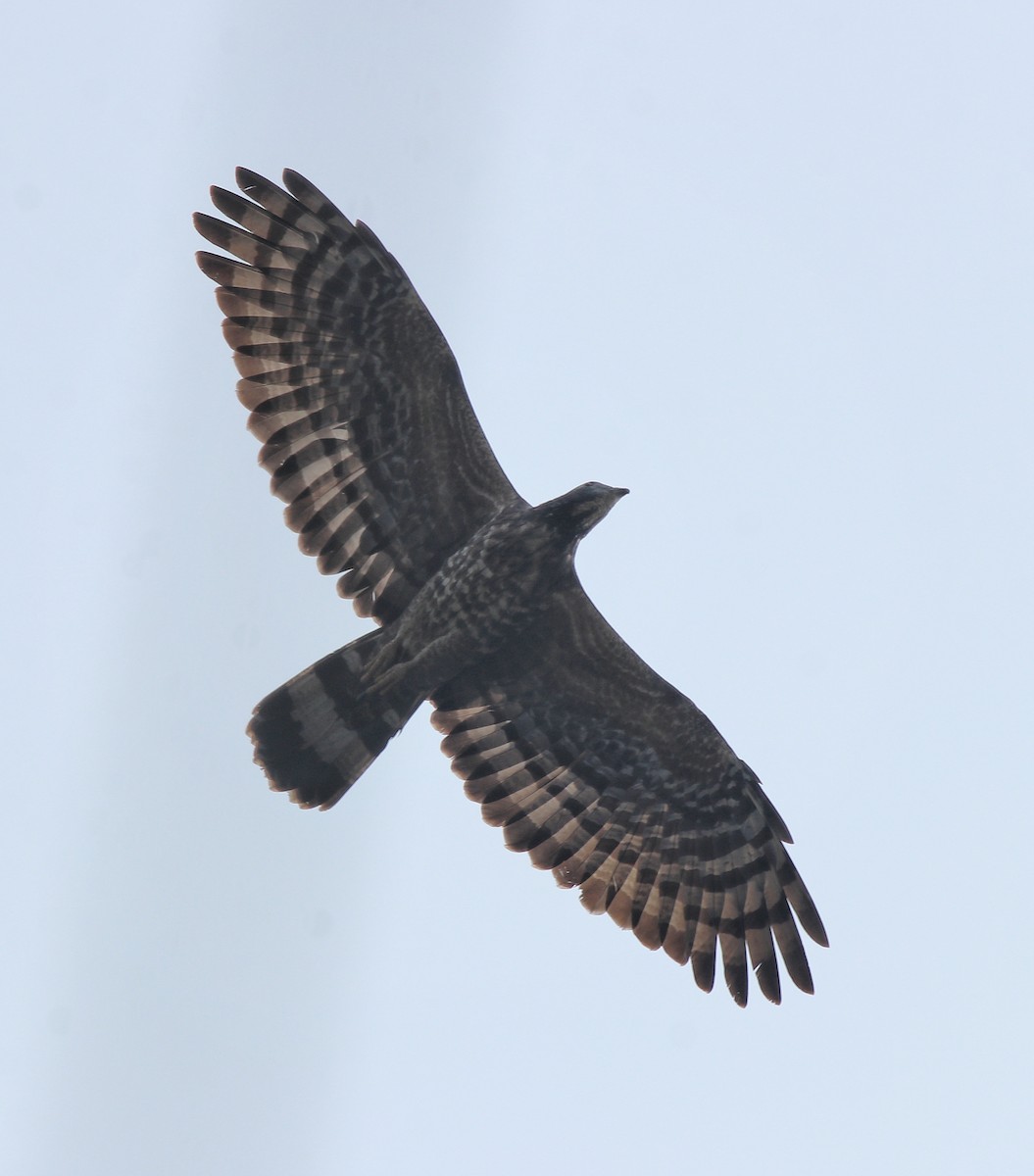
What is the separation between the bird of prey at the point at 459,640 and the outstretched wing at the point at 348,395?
0.04 feet

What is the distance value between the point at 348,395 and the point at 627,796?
3.17 meters

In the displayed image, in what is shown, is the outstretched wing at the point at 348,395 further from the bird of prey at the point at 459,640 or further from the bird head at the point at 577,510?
the bird head at the point at 577,510

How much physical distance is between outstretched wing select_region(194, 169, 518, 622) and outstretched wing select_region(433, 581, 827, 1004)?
3.06ft

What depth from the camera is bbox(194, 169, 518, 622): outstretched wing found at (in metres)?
11.2

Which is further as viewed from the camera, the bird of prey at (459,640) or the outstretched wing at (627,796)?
the outstretched wing at (627,796)

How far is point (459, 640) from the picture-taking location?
1138cm

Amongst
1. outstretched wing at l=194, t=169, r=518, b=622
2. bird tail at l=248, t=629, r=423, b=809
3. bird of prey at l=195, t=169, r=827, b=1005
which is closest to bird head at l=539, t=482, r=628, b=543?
bird of prey at l=195, t=169, r=827, b=1005

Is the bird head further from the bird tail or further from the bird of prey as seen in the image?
the bird tail

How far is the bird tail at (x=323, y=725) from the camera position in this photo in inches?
448

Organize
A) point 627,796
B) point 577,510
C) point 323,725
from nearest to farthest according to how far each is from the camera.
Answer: point 577,510, point 323,725, point 627,796

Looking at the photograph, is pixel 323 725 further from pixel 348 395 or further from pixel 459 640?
pixel 348 395

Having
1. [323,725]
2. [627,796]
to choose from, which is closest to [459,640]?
[323,725]

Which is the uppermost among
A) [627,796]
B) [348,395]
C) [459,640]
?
[348,395]

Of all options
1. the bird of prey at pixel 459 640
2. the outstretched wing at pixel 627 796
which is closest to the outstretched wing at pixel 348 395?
the bird of prey at pixel 459 640
